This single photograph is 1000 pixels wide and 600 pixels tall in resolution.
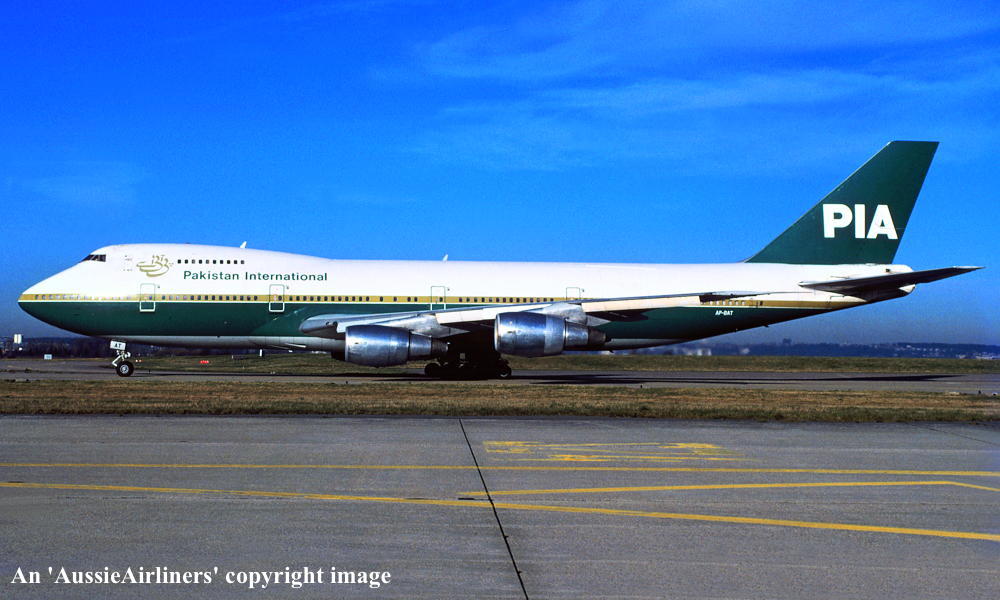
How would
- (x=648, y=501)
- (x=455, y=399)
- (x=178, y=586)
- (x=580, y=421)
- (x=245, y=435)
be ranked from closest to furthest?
(x=178, y=586), (x=648, y=501), (x=245, y=435), (x=580, y=421), (x=455, y=399)

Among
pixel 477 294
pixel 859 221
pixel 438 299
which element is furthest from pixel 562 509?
pixel 859 221

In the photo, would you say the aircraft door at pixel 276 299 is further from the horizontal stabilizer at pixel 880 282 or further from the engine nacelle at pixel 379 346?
the horizontal stabilizer at pixel 880 282

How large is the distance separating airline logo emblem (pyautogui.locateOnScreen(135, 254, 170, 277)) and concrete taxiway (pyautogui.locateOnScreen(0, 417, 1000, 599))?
15660 mm

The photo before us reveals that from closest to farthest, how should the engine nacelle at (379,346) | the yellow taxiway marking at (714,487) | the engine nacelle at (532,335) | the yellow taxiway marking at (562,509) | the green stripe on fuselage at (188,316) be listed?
the yellow taxiway marking at (562,509), the yellow taxiway marking at (714,487), the engine nacelle at (379,346), the engine nacelle at (532,335), the green stripe on fuselage at (188,316)

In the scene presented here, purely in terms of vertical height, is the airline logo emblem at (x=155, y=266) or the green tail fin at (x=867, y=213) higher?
the green tail fin at (x=867, y=213)

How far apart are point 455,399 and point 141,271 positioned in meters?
13.7

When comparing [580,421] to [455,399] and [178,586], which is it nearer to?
[455,399]

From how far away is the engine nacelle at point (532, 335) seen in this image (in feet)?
85.5

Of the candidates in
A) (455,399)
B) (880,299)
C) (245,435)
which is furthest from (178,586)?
(880,299)

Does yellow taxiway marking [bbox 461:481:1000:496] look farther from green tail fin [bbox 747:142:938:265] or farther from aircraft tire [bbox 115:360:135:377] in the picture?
green tail fin [bbox 747:142:938:265]

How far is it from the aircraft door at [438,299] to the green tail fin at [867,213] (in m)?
12.6

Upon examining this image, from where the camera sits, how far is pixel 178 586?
5305 mm

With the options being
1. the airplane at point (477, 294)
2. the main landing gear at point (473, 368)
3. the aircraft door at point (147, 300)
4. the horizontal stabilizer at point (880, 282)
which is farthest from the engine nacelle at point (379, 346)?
the horizontal stabilizer at point (880, 282)

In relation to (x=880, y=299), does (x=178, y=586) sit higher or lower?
lower
